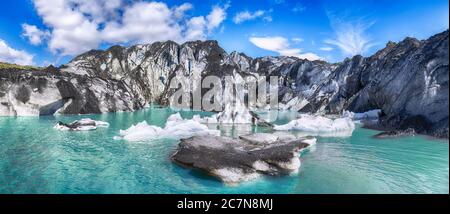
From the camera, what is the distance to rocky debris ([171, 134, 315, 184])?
15.5 meters

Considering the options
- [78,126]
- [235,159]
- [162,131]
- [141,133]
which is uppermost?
[78,126]

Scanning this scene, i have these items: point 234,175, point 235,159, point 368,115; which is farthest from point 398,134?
point 234,175

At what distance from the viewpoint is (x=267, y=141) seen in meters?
23.7

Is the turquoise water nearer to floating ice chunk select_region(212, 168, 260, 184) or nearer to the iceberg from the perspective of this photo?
floating ice chunk select_region(212, 168, 260, 184)

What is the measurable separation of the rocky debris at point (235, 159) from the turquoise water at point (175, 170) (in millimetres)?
530

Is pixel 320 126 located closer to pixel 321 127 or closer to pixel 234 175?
pixel 321 127

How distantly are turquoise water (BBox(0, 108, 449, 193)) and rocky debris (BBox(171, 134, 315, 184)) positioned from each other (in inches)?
20.8

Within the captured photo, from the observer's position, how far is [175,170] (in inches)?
667

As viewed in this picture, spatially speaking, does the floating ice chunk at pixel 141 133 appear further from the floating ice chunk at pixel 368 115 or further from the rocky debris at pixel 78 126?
the floating ice chunk at pixel 368 115

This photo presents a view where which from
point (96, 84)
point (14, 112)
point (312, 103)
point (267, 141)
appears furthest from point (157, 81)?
point (267, 141)

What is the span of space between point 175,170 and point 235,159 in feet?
10.1

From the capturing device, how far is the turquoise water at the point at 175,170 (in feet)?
46.7

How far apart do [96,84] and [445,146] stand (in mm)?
61466

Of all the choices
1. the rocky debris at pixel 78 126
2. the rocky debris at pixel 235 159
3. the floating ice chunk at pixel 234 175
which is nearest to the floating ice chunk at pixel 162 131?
the rocky debris at pixel 78 126
